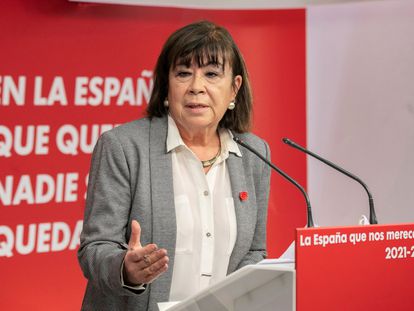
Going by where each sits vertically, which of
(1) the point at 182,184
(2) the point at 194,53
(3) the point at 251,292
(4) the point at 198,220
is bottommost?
(3) the point at 251,292

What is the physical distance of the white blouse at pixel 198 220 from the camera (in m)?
2.35

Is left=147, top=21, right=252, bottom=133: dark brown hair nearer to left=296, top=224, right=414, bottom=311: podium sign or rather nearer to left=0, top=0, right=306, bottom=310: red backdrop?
left=296, top=224, right=414, bottom=311: podium sign

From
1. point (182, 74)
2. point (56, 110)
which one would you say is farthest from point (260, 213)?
point (56, 110)

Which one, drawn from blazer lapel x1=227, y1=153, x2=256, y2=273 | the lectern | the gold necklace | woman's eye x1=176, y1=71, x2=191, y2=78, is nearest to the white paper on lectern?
the lectern

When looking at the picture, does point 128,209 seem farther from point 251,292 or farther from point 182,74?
point 251,292

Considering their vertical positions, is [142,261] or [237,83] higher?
[237,83]

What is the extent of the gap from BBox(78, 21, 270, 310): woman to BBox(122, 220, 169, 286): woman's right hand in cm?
14

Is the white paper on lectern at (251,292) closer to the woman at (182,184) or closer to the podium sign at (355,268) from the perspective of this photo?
the podium sign at (355,268)

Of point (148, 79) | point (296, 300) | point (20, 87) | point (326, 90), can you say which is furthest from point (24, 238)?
point (296, 300)

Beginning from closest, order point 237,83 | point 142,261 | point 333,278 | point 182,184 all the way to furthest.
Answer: point 333,278 → point 142,261 → point 182,184 → point 237,83

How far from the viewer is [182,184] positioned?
95.1 inches

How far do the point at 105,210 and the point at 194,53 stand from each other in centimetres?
52

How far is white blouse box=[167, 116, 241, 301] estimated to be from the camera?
7.72 feet

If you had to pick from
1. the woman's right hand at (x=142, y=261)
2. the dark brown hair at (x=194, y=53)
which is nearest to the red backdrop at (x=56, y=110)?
the dark brown hair at (x=194, y=53)
